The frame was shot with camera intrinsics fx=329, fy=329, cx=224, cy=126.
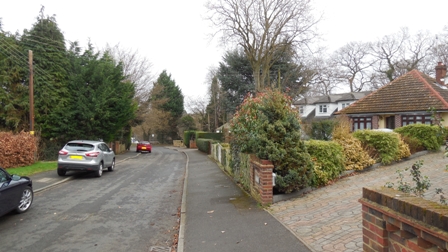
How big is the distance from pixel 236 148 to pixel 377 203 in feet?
28.9

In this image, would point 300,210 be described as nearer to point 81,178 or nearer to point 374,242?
point 374,242

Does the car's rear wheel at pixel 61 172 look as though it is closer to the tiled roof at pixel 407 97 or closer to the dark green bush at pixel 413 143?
the dark green bush at pixel 413 143

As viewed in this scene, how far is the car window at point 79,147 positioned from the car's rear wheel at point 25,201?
6343 mm

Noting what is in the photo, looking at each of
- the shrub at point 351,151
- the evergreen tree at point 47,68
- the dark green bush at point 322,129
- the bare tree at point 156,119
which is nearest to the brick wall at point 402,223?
the shrub at point 351,151

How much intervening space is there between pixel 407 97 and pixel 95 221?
72.9ft

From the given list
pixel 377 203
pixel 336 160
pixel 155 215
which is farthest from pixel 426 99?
pixel 377 203

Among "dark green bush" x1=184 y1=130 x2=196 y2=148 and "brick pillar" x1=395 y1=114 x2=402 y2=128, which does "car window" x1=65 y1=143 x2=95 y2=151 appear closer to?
"brick pillar" x1=395 y1=114 x2=402 y2=128

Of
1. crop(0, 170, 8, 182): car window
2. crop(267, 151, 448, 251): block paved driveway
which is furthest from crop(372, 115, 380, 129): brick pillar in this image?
crop(0, 170, 8, 182): car window

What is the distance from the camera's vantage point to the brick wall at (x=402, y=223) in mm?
2229

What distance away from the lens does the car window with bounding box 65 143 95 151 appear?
1412 centimetres

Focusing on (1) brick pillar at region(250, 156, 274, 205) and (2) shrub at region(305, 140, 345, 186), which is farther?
(2) shrub at region(305, 140, 345, 186)

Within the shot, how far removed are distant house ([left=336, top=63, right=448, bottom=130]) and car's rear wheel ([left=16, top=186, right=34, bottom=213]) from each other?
21.5 meters

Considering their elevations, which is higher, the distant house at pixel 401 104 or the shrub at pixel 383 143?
the distant house at pixel 401 104

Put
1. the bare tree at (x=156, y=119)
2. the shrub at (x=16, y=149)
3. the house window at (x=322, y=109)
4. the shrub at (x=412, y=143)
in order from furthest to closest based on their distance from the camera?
the bare tree at (x=156, y=119)
the house window at (x=322, y=109)
the shrub at (x=16, y=149)
the shrub at (x=412, y=143)
